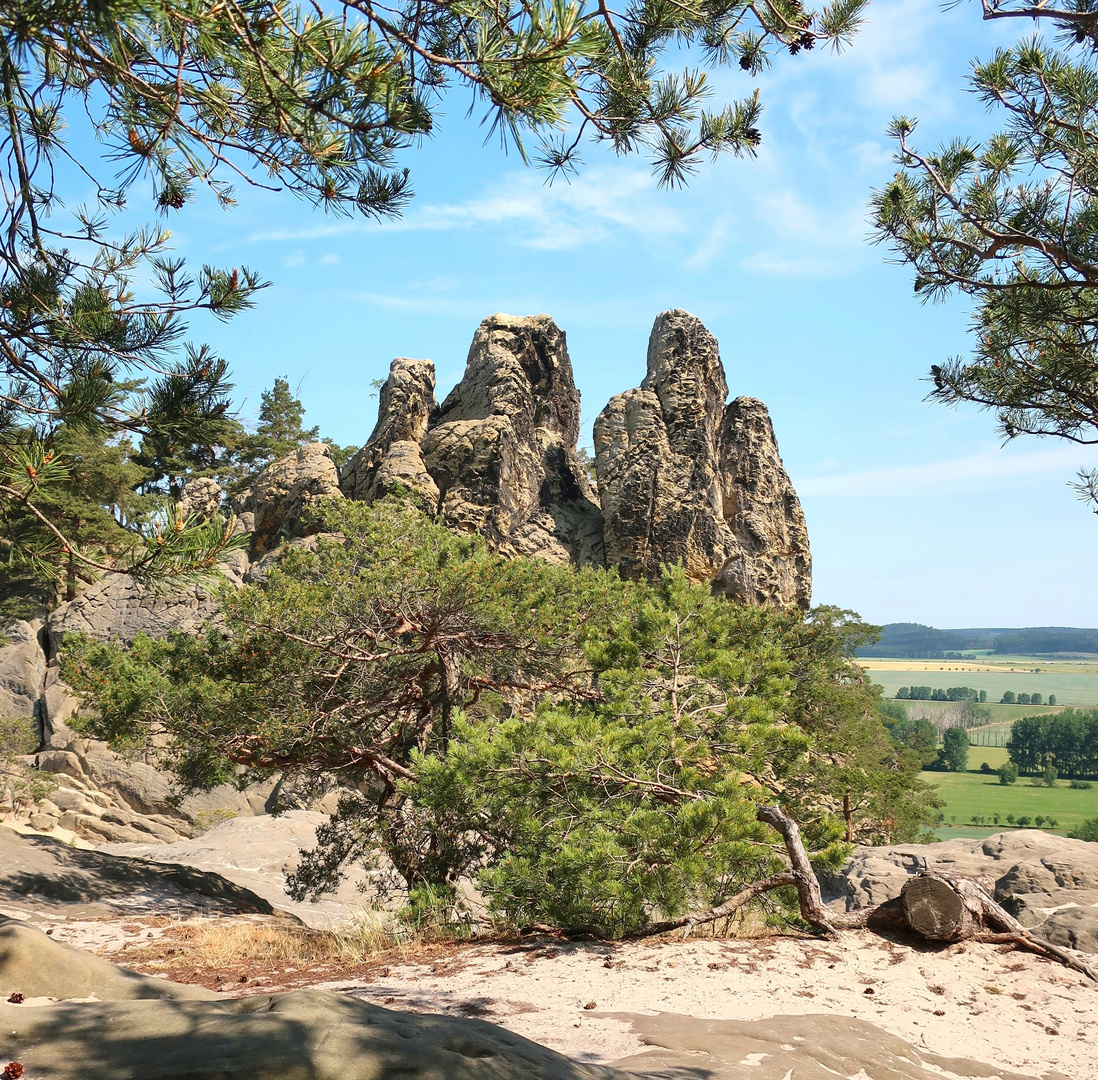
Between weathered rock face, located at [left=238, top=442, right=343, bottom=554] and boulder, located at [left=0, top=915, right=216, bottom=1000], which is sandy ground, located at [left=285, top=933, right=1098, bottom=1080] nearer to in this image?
boulder, located at [left=0, top=915, right=216, bottom=1000]

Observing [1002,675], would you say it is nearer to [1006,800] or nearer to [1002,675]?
[1002,675]

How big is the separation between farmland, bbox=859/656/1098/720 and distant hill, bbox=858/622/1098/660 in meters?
2.33

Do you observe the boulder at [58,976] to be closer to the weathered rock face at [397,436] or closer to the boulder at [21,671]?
the weathered rock face at [397,436]

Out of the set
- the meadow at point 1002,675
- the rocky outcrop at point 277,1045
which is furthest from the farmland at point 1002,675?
the rocky outcrop at point 277,1045

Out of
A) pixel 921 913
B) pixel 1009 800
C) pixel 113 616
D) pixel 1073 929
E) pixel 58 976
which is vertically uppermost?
pixel 113 616

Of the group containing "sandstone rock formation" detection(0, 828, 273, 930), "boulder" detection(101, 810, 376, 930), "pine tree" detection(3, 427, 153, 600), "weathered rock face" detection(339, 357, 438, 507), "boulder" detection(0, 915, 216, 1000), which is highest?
"weathered rock face" detection(339, 357, 438, 507)

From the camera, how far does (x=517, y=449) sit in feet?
85.7

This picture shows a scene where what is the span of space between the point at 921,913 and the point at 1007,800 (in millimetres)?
59703

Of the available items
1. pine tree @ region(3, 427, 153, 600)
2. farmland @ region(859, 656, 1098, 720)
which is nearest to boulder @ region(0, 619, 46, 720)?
pine tree @ region(3, 427, 153, 600)

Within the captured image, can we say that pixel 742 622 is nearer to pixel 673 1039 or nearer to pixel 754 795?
pixel 754 795

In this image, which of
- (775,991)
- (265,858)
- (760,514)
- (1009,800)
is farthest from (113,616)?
(1009,800)

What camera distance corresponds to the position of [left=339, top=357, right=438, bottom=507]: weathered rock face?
82.4 feet

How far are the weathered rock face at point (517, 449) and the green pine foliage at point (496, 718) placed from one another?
39.0ft

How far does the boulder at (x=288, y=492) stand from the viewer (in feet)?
86.1
